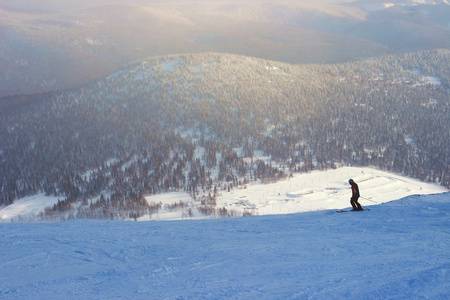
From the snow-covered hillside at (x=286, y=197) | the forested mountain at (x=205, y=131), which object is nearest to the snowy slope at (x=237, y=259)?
the snow-covered hillside at (x=286, y=197)

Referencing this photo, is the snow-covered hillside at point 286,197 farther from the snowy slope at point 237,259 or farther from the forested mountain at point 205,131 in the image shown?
the snowy slope at point 237,259

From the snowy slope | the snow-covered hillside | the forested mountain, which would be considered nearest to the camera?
the snowy slope

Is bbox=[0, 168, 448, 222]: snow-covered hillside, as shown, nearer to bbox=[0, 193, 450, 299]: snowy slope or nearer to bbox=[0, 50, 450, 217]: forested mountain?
bbox=[0, 50, 450, 217]: forested mountain

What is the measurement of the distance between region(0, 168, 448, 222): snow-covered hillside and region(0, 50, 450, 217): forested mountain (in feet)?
11.2

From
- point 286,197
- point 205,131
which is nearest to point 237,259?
A: point 286,197

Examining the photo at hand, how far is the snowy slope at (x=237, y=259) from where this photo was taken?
7.30m

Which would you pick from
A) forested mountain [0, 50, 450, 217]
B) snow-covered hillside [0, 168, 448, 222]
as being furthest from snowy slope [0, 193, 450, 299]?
forested mountain [0, 50, 450, 217]

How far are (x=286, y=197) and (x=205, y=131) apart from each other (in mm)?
45462

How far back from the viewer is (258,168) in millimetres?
68188

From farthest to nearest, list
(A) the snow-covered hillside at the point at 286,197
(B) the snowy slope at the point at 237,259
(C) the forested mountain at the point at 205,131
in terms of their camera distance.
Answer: (C) the forested mountain at the point at 205,131 → (A) the snow-covered hillside at the point at 286,197 → (B) the snowy slope at the point at 237,259

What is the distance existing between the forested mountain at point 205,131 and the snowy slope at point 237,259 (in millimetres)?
38497

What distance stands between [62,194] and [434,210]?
6382 cm

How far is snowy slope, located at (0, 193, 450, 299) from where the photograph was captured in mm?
7297

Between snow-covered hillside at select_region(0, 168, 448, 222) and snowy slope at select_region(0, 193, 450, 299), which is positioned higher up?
snowy slope at select_region(0, 193, 450, 299)
